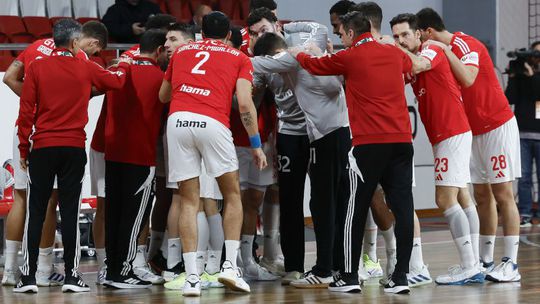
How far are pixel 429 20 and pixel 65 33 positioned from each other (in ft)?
9.05

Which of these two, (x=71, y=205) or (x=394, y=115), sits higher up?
(x=394, y=115)

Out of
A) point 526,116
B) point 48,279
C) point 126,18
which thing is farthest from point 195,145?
point 526,116

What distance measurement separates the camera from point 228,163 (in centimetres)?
779

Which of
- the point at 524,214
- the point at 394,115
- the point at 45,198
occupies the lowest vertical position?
the point at 524,214

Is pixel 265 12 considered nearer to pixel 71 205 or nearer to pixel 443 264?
pixel 71 205

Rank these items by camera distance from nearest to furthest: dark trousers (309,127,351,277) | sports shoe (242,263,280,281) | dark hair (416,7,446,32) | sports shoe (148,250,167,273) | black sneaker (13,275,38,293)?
black sneaker (13,275,38,293) → dark trousers (309,127,351,277) → dark hair (416,7,446,32) → sports shoe (242,263,280,281) → sports shoe (148,250,167,273)

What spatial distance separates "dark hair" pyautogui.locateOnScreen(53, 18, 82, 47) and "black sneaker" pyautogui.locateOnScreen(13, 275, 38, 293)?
5.61 feet

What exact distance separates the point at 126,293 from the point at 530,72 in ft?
25.5

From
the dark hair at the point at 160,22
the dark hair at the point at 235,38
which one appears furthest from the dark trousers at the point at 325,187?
the dark hair at the point at 160,22

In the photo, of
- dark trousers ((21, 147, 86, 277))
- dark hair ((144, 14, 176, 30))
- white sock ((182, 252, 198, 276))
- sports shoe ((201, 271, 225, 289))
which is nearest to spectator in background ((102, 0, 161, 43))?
dark hair ((144, 14, 176, 30))

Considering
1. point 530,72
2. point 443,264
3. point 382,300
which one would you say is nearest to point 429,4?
point 530,72

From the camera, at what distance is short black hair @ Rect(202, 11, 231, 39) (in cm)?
785

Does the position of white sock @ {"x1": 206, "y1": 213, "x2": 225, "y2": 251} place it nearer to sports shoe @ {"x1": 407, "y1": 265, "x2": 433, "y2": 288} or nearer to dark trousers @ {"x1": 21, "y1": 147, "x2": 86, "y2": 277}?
dark trousers @ {"x1": 21, "y1": 147, "x2": 86, "y2": 277}

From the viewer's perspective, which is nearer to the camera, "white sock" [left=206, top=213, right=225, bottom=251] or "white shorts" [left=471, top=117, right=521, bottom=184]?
"white sock" [left=206, top=213, right=225, bottom=251]
